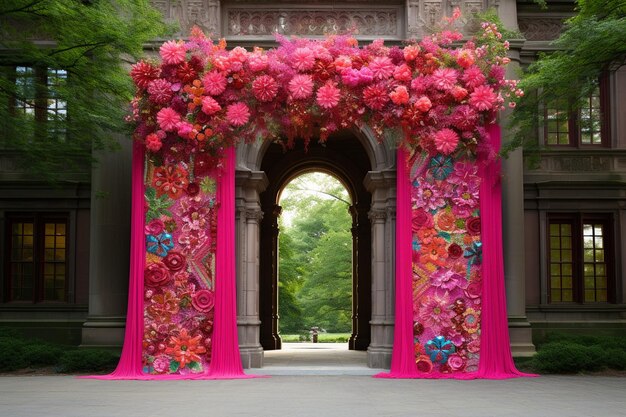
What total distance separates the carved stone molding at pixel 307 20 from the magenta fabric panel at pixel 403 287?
336 centimetres

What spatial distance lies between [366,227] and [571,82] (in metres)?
11.6

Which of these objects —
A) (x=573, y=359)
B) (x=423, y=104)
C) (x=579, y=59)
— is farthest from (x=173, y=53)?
(x=573, y=359)

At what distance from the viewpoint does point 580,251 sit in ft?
72.1

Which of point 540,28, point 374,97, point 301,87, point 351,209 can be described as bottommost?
point 351,209

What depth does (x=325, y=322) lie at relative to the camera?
154 ft

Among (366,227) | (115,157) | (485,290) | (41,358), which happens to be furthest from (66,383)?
(366,227)

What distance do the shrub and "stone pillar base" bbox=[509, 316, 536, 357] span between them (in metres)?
8.75

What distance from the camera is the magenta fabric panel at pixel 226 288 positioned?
58.5ft

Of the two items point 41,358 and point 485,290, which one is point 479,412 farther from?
point 41,358

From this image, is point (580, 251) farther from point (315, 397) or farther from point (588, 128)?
point (315, 397)

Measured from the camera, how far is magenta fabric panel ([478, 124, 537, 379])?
1773 centimetres

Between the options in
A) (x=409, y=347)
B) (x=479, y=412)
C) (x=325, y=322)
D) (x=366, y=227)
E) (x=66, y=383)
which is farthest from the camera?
(x=325, y=322)

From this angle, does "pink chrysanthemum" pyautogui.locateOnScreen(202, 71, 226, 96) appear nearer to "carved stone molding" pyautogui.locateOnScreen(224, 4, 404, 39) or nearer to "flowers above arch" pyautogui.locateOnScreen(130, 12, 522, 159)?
"flowers above arch" pyautogui.locateOnScreen(130, 12, 522, 159)

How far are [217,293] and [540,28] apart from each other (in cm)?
1054
